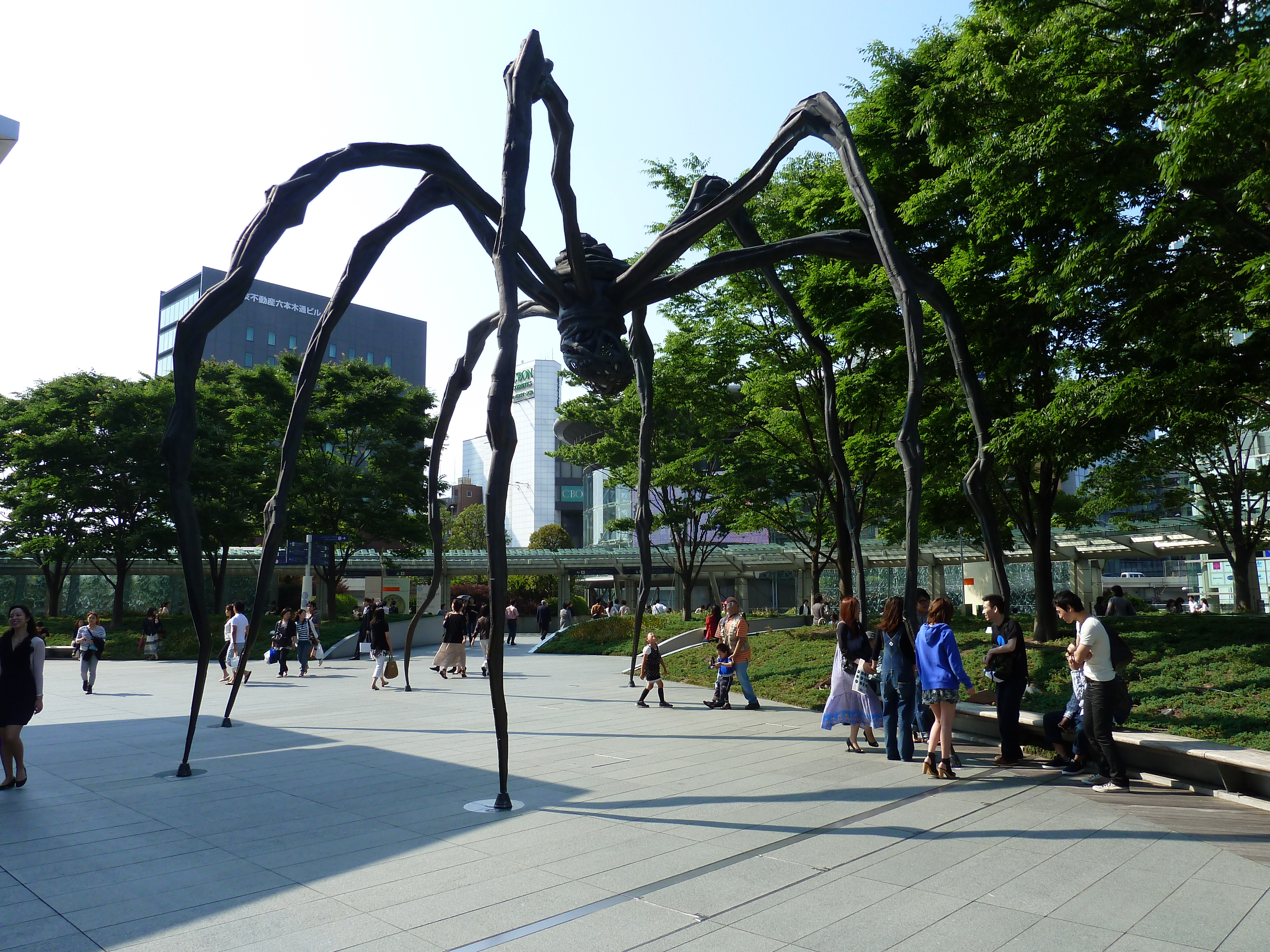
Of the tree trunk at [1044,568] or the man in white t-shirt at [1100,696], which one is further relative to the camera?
the tree trunk at [1044,568]

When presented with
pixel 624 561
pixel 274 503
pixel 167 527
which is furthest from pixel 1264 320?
pixel 624 561

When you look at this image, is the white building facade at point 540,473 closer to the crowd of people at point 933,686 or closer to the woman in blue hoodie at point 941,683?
the crowd of people at point 933,686

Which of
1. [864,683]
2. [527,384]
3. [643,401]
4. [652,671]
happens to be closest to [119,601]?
[652,671]

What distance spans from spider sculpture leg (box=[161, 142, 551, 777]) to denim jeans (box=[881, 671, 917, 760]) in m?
4.82

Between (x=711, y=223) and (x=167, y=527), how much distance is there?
26.1m

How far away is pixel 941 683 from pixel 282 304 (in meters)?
79.2

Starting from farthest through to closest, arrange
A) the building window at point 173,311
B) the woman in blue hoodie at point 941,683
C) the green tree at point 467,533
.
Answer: the building window at point 173,311 → the green tree at point 467,533 → the woman in blue hoodie at point 941,683

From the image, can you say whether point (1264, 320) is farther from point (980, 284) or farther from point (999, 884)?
point (999, 884)

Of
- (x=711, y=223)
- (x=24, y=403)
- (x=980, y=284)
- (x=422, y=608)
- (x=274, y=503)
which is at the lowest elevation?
(x=422, y=608)

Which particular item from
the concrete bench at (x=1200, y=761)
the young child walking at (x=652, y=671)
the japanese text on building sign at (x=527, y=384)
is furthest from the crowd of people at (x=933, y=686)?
the japanese text on building sign at (x=527, y=384)

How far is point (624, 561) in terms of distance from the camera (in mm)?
45750

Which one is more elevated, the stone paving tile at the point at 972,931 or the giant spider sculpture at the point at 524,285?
the giant spider sculpture at the point at 524,285

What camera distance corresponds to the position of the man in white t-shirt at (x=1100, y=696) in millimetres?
5996

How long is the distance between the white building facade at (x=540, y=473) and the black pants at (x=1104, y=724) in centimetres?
7461
